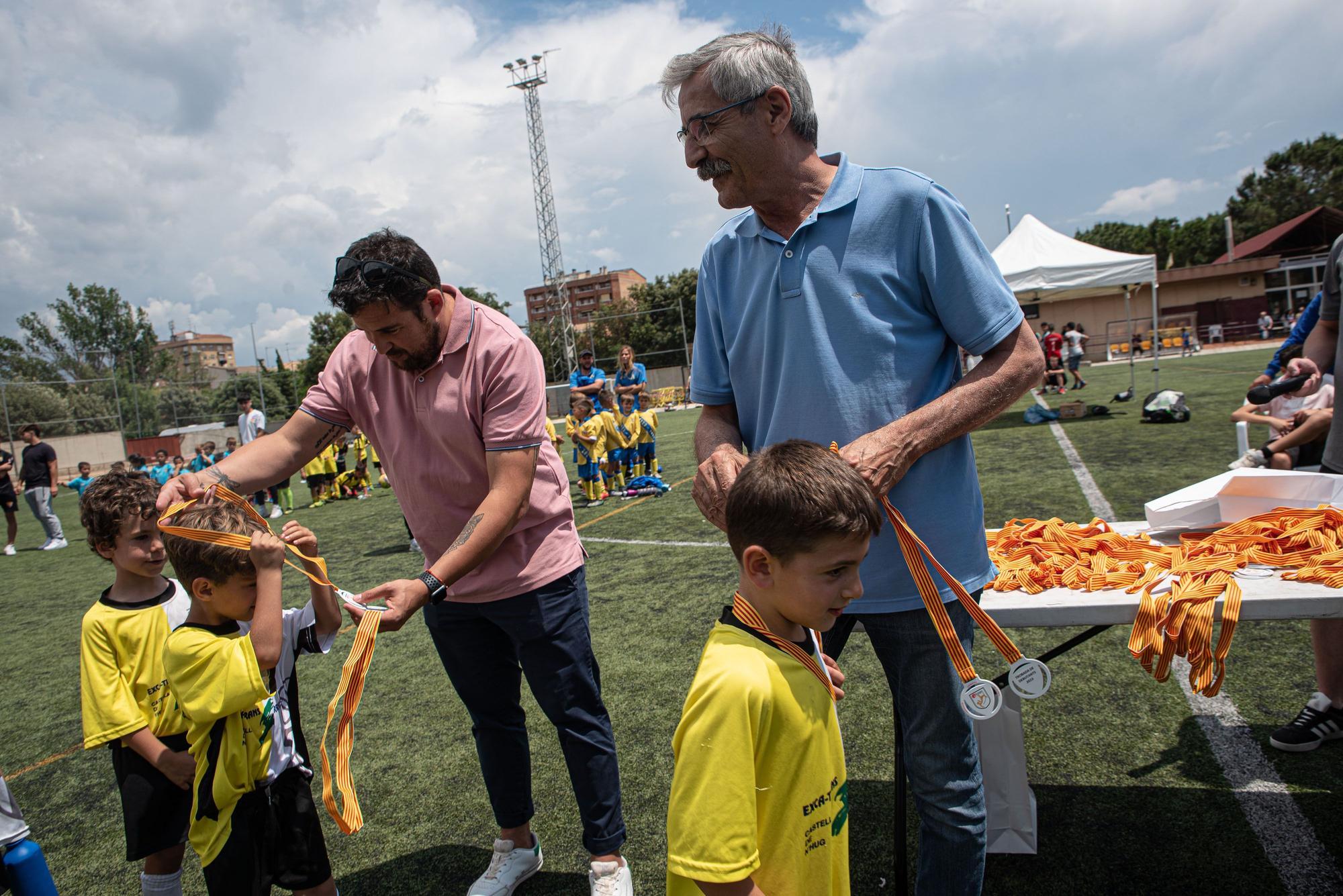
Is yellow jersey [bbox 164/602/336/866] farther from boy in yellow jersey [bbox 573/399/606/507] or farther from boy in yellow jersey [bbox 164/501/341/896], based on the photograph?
boy in yellow jersey [bbox 573/399/606/507]

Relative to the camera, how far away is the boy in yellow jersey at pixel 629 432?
1188 cm

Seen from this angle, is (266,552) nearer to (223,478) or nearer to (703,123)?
(223,478)

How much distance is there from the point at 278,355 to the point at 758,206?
3055 inches

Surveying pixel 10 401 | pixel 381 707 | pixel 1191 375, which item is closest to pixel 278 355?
pixel 10 401

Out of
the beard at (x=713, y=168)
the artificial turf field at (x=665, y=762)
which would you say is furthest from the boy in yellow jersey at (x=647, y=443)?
the beard at (x=713, y=168)

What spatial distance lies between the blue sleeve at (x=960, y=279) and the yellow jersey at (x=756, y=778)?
2.80 feet

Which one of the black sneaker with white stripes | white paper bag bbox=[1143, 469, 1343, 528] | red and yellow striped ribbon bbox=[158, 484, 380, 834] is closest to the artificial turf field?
the black sneaker with white stripes

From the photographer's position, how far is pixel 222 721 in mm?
2264

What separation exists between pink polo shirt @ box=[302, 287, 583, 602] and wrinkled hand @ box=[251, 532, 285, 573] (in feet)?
1.37

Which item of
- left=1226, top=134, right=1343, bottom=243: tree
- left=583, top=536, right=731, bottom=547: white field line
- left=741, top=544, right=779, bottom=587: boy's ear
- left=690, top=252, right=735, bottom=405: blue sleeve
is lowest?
left=583, top=536, right=731, bottom=547: white field line

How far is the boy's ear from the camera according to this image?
→ 150 cm

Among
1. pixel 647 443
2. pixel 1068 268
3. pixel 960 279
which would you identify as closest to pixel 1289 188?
pixel 1068 268

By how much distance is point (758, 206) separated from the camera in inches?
76.2

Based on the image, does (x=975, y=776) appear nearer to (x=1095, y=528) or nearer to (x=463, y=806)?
(x=1095, y=528)
